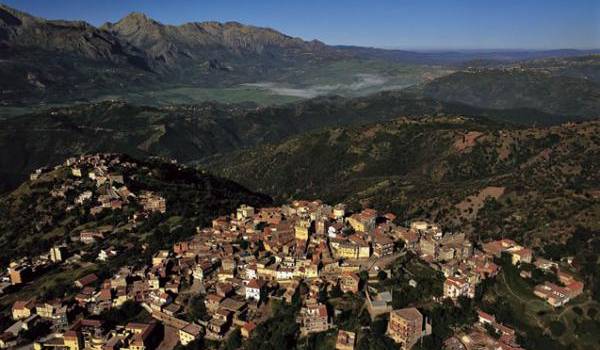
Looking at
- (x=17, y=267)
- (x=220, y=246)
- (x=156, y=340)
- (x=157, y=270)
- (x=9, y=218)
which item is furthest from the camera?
(x=9, y=218)

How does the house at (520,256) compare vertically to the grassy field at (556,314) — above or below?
above

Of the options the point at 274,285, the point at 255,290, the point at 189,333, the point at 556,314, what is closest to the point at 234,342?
the point at 189,333

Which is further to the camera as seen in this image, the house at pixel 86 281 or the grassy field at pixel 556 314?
the house at pixel 86 281

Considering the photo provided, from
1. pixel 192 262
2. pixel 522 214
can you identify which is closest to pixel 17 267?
pixel 192 262

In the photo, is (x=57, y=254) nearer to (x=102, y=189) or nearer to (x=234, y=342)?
(x=102, y=189)

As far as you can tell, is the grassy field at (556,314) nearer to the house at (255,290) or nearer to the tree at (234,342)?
the house at (255,290)

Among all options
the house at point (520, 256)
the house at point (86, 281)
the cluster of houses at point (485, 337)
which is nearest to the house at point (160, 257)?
the house at point (86, 281)

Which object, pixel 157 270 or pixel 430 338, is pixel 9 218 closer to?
pixel 157 270

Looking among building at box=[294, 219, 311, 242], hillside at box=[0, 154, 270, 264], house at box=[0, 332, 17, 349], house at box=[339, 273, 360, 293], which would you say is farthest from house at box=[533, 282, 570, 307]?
house at box=[0, 332, 17, 349]
